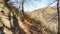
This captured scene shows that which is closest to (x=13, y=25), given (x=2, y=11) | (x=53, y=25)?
(x=2, y=11)

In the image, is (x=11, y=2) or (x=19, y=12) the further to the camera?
(x=19, y=12)

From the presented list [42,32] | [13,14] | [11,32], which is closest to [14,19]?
[13,14]

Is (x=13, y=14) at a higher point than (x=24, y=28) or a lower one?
higher

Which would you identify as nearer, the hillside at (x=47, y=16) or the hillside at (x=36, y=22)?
the hillside at (x=36, y=22)

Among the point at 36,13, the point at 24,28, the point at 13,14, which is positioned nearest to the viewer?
the point at 13,14

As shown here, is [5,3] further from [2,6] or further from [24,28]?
[24,28]

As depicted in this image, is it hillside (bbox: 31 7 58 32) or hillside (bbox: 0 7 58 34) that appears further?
hillside (bbox: 31 7 58 32)

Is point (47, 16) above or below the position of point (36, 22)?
above

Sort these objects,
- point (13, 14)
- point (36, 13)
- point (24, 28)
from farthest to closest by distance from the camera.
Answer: point (36, 13) < point (24, 28) < point (13, 14)

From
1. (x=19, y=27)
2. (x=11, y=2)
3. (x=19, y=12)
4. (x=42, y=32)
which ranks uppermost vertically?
(x=11, y=2)

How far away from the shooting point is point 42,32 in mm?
7906

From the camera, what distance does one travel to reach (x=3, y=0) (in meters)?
6.62

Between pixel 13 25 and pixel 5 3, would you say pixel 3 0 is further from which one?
pixel 13 25

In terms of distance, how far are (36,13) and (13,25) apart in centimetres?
202
